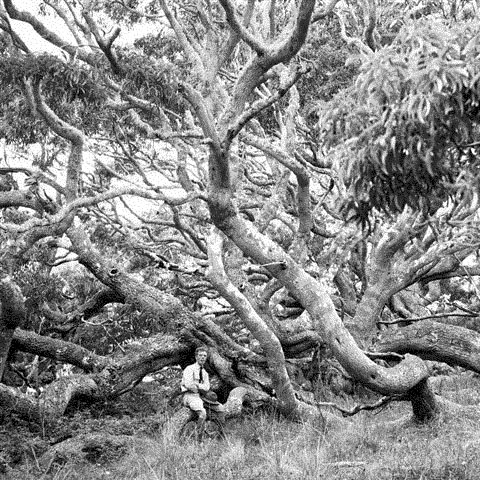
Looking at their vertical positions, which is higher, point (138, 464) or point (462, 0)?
point (462, 0)

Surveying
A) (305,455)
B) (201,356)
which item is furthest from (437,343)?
(305,455)

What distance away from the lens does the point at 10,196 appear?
9516 mm

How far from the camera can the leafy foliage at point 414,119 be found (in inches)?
136

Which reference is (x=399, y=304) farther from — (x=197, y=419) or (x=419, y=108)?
(x=419, y=108)

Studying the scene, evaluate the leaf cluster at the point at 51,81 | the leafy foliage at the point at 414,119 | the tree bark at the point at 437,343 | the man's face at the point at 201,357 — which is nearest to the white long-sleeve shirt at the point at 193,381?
the man's face at the point at 201,357

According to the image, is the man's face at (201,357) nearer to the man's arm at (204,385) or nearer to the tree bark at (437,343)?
the man's arm at (204,385)

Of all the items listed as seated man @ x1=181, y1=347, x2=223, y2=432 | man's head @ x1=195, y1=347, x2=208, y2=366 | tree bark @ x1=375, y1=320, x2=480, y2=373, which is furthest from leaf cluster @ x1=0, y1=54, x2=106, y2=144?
tree bark @ x1=375, y1=320, x2=480, y2=373

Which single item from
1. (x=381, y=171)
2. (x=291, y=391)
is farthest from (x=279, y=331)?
(x=381, y=171)

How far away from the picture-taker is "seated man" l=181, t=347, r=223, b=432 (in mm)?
9531

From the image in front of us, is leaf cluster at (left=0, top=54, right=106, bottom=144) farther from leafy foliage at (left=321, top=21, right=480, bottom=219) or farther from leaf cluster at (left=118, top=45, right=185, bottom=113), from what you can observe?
leafy foliage at (left=321, top=21, right=480, bottom=219)

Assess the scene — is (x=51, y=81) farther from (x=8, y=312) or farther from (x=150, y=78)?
(x=8, y=312)

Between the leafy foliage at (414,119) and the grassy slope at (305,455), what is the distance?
335 cm

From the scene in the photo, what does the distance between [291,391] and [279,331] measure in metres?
1.92

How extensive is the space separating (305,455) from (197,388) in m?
2.85
